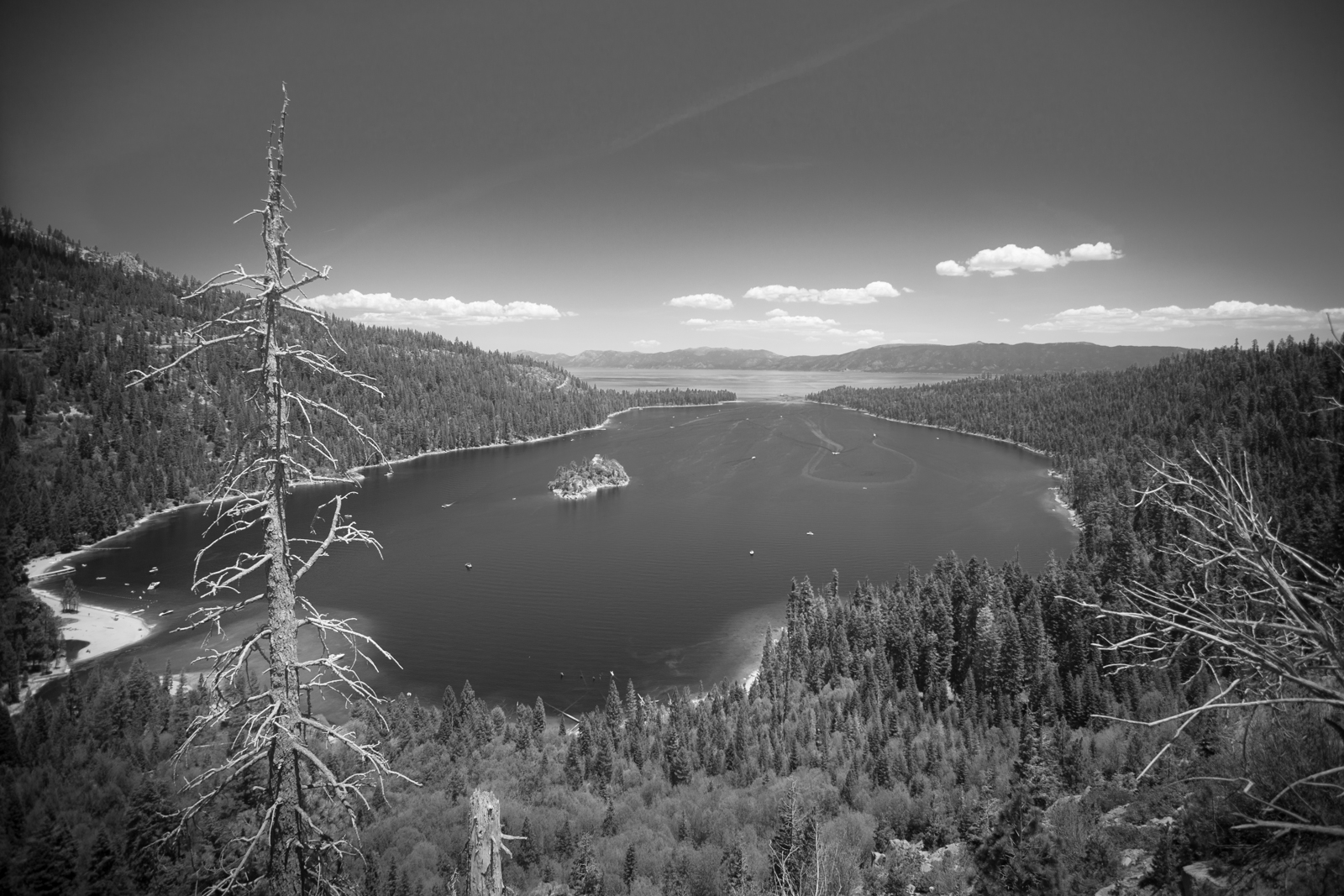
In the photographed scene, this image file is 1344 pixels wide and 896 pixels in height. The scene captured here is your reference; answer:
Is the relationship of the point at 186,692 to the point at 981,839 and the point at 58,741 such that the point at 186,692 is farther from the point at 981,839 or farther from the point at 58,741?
the point at 981,839

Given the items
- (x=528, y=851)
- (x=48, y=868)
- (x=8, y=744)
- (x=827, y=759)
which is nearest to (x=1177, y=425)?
(x=827, y=759)

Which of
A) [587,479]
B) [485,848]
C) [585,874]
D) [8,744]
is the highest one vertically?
[485,848]

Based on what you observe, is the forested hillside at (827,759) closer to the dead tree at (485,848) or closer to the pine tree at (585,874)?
the pine tree at (585,874)

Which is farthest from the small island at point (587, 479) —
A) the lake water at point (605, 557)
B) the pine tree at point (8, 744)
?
the pine tree at point (8, 744)

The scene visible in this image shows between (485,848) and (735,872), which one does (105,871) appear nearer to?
(735,872)

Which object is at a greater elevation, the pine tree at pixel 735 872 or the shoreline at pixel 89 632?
the pine tree at pixel 735 872

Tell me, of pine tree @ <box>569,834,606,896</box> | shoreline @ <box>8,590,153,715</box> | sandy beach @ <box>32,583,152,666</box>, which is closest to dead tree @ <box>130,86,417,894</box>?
pine tree @ <box>569,834,606,896</box>
